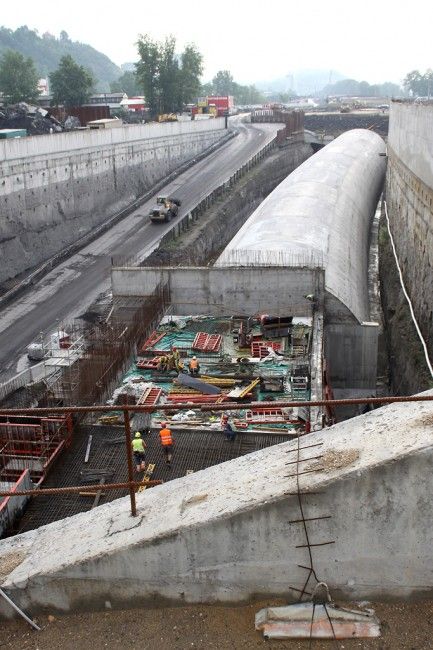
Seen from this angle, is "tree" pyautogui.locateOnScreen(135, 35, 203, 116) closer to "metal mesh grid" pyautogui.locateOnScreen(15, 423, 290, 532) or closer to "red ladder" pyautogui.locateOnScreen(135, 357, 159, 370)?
"red ladder" pyautogui.locateOnScreen(135, 357, 159, 370)

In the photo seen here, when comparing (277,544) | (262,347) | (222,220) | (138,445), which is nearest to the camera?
(277,544)

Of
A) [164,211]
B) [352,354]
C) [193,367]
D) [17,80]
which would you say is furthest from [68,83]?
[193,367]

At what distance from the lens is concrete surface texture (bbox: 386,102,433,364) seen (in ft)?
84.4

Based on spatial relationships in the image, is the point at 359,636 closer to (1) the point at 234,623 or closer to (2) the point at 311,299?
(1) the point at 234,623

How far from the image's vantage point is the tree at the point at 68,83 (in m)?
86.1

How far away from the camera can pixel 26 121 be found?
187ft

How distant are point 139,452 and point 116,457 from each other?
993 millimetres

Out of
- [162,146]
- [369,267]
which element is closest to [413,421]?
[369,267]

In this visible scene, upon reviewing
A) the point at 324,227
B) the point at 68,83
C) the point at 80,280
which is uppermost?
the point at 68,83

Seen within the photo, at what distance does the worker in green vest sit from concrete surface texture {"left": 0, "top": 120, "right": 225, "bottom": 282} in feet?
82.3

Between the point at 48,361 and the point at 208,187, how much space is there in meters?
35.5

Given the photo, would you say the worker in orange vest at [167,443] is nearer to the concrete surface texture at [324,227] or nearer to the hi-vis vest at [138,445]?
the hi-vis vest at [138,445]

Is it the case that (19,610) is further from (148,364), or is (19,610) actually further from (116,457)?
(148,364)

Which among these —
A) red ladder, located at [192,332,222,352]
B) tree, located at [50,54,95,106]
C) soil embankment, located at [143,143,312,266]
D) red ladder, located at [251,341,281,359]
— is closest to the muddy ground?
red ladder, located at [251,341,281,359]
